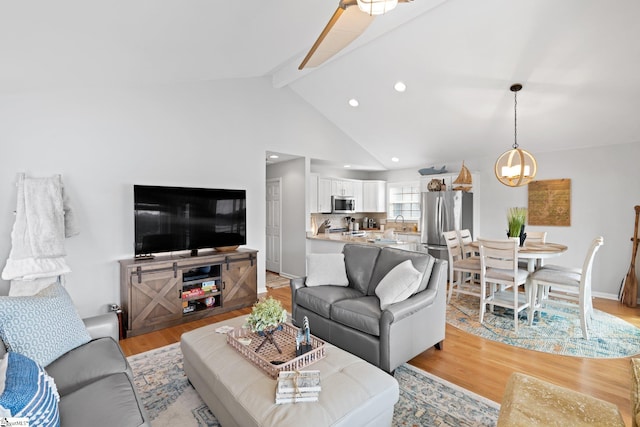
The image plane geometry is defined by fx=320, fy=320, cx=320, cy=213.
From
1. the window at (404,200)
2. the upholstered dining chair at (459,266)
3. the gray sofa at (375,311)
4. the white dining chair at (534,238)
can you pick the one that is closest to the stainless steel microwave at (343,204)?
the window at (404,200)

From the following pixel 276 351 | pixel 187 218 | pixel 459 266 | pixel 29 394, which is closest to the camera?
pixel 29 394

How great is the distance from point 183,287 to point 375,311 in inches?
101

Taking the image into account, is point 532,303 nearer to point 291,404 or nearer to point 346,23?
point 291,404

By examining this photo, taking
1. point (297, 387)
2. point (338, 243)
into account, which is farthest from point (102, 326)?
point (338, 243)

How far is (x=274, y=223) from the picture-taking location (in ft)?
21.9

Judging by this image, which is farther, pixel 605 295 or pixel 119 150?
pixel 605 295

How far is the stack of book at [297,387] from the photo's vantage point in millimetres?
1628

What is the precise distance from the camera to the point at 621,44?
10.5 feet

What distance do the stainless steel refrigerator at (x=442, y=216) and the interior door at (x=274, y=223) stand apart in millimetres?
2896

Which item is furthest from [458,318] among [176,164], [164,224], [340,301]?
[176,164]

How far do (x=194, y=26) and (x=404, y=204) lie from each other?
588 cm

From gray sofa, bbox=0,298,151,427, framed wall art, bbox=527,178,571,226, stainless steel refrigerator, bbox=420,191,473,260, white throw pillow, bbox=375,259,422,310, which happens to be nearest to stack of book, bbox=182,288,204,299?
gray sofa, bbox=0,298,151,427

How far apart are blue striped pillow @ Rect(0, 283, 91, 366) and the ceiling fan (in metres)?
2.40

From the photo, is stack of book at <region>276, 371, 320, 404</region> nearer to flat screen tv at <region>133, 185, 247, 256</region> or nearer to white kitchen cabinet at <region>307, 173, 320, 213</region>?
flat screen tv at <region>133, 185, 247, 256</region>
